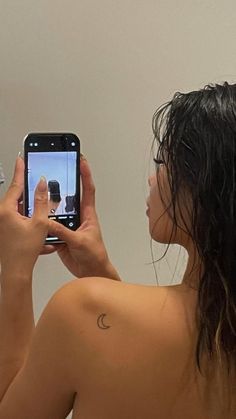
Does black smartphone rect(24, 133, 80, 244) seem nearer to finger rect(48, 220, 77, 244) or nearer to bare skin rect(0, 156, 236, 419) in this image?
finger rect(48, 220, 77, 244)

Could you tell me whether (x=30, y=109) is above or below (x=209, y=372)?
above

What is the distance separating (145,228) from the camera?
3.79 ft

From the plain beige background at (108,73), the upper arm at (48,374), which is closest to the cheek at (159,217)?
the upper arm at (48,374)

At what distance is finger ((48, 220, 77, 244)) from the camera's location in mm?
729

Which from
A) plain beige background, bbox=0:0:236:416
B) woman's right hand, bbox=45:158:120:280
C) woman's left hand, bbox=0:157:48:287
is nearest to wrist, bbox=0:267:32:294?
woman's left hand, bbox=0:157:48:287

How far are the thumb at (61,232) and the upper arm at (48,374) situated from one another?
173 millimetres

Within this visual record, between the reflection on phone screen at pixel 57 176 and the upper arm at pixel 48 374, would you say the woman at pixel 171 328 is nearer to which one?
the upper arm at pixel 48 374

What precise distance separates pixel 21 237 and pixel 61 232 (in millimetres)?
88

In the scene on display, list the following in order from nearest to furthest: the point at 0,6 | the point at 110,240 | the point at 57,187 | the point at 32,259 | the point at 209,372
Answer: the point at 209,372 → the point at 32,259 → the point at 57,187 → the point at 0,6 → the point at 110,240

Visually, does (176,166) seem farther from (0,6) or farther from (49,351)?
(0,6)

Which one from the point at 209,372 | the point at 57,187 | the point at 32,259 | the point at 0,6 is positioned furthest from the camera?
the point at 0,6

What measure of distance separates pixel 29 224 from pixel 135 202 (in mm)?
490

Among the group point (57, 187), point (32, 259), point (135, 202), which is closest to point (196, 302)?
point (32, 259)

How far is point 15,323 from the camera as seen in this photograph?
64 cm
